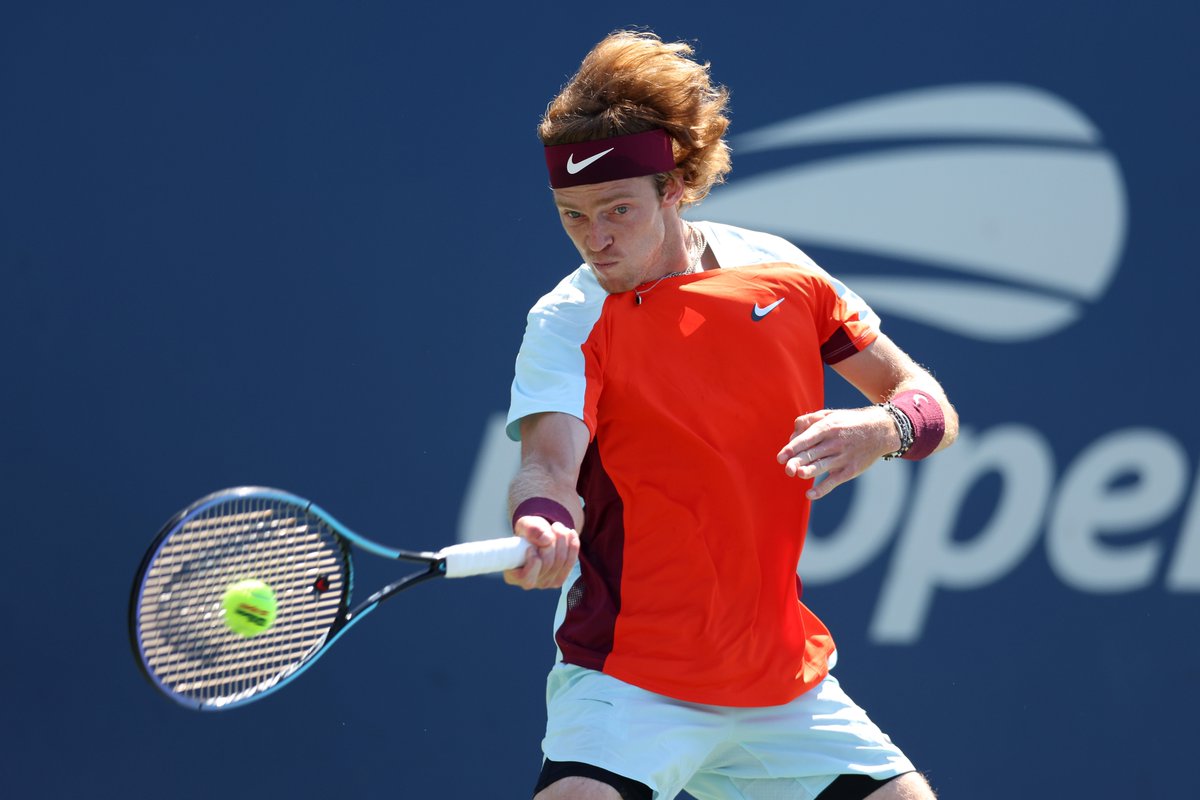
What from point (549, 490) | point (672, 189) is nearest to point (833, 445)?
point (549, 490)

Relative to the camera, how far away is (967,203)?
4223mm

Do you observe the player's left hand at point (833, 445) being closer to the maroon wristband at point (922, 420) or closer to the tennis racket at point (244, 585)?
the maroon wristband at point (922, 420)

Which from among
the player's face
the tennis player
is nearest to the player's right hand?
the tennis player

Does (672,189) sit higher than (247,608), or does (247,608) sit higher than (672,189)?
(672,189)

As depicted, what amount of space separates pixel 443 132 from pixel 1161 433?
2208 millimetres

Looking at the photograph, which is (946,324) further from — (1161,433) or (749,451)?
(749,451)

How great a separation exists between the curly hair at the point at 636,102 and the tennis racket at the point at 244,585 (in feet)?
2.83

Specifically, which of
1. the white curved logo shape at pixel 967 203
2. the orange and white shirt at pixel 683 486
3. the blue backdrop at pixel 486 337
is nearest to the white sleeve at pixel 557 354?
the orange and white shirt at pixel 683 486

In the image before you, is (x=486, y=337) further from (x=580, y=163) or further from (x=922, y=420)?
(x=922, y=420)

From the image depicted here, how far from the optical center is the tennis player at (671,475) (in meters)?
2.74

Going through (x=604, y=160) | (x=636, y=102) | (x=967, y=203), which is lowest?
(x=967, y=203)

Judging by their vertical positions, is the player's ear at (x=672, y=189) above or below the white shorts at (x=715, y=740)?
above

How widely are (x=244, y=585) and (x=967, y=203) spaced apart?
101 inches

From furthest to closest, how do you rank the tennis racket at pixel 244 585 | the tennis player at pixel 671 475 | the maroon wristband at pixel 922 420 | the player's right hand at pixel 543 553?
the maroon wristband at pixel 922 420
the tennis player at pixel 671 475
the player's right hand at pixel 543 553
the tennis racket at pixel 244 585
